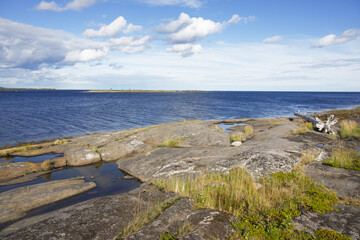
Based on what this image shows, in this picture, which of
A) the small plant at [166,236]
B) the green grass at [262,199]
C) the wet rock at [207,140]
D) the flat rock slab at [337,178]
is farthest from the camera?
the wet rock at [207,140]

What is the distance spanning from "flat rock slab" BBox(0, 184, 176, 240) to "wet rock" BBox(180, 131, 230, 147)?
38.6ft

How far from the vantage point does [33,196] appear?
11352 mm

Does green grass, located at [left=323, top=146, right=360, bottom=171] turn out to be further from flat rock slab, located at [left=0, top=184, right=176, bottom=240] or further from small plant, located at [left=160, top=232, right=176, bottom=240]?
small plant, located at [left=160, top=232, right=176, bottom=240]

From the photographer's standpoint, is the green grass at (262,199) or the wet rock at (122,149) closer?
the green grass at (262,199)

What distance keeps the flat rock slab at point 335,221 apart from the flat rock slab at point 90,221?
5005mm

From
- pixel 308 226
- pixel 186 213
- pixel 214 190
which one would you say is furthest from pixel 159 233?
pixel 308 226

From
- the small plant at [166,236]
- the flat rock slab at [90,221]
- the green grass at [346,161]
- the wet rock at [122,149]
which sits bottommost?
the wet rock at [122,149]

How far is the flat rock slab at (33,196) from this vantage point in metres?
10.1

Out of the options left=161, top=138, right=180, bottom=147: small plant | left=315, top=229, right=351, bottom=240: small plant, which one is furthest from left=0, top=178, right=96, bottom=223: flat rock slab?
left=315, top=229, right=351, bottom=240: small plant

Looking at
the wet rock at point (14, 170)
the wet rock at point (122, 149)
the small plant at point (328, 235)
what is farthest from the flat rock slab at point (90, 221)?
the wet rock at point (122, 149)

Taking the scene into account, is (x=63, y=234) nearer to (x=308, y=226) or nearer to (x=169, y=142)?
(x=308, y=226)

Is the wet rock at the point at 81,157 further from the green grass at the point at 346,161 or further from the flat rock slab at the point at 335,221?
the green grass at the point at 346,161

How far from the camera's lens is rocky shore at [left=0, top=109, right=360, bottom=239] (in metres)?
6.79

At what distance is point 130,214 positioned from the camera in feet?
25.9
